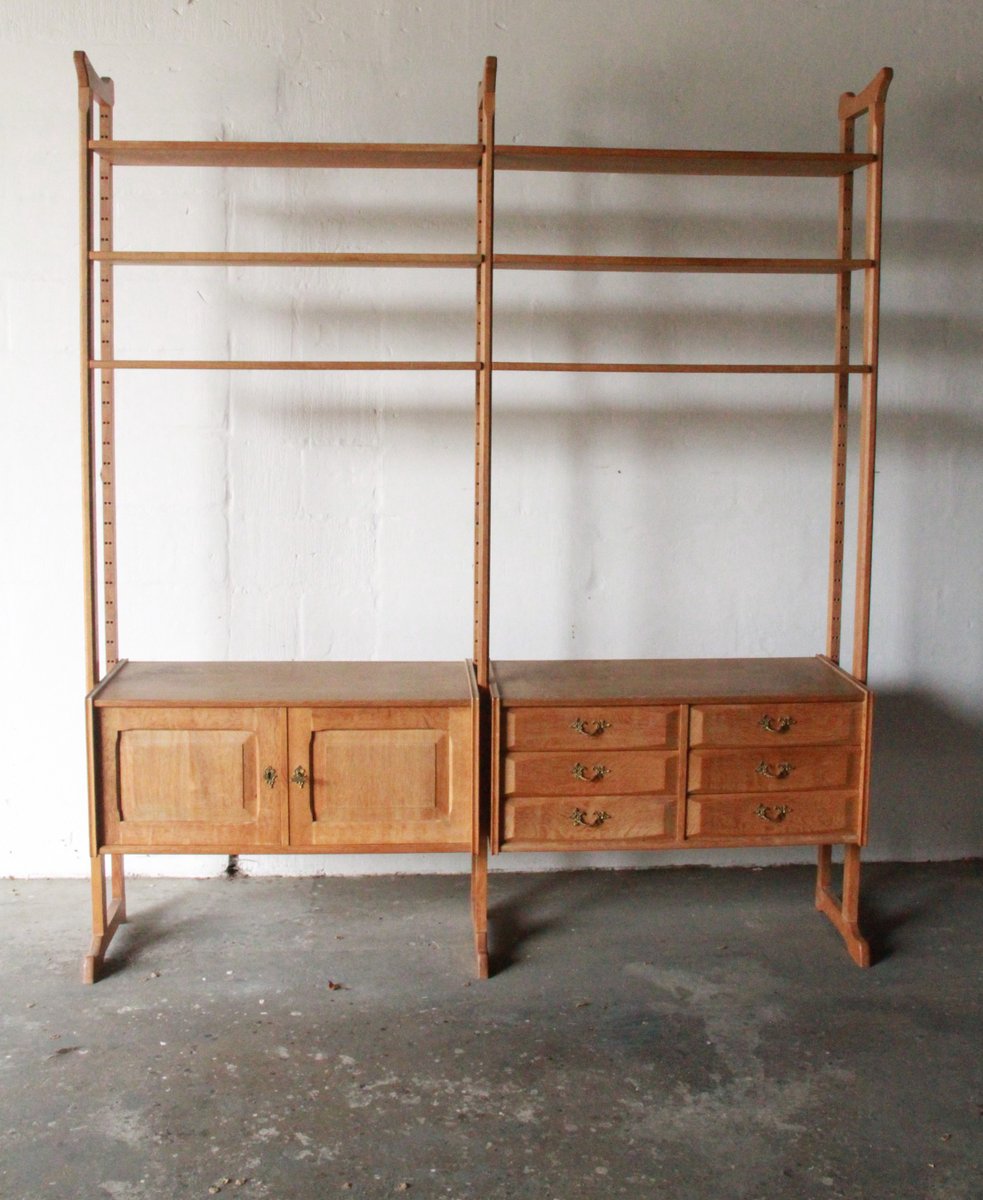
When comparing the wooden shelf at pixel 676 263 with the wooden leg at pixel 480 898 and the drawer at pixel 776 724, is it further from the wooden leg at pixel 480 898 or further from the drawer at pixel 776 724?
the wooden leg at pixel 480 898

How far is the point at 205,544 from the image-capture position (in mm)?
3629

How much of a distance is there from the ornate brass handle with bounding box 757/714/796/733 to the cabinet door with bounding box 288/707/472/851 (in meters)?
Result: 0.78

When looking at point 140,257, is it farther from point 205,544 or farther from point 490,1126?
point 490,1126

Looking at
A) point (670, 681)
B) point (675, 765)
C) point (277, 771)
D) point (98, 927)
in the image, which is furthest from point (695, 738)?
point (98, 927)

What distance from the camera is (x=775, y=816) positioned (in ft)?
10.5

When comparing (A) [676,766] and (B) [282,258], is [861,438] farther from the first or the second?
(B) [282,258]

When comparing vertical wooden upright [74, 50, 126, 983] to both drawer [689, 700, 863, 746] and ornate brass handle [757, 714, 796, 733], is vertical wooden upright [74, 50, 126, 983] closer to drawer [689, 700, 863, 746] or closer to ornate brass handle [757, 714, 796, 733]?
drawer [689, 700, 863, 746]

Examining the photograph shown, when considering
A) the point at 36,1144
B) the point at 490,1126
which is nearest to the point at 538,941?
the point at 490,1126

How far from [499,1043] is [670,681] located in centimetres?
106

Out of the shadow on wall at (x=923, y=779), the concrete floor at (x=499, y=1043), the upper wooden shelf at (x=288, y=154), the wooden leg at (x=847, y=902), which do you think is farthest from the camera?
the shadow on wall at (x=923, y=779)

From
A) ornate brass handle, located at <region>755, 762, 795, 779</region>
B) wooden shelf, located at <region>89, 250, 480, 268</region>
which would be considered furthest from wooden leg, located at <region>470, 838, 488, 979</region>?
wooden shelf, located at <region>89, 250, 480, 268</region>

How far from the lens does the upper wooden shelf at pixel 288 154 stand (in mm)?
2975

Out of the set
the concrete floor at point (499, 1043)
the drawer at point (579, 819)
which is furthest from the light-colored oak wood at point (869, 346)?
the concrete floor at point (499, 1043)

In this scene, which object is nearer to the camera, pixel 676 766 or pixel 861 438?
pixel 676 766
